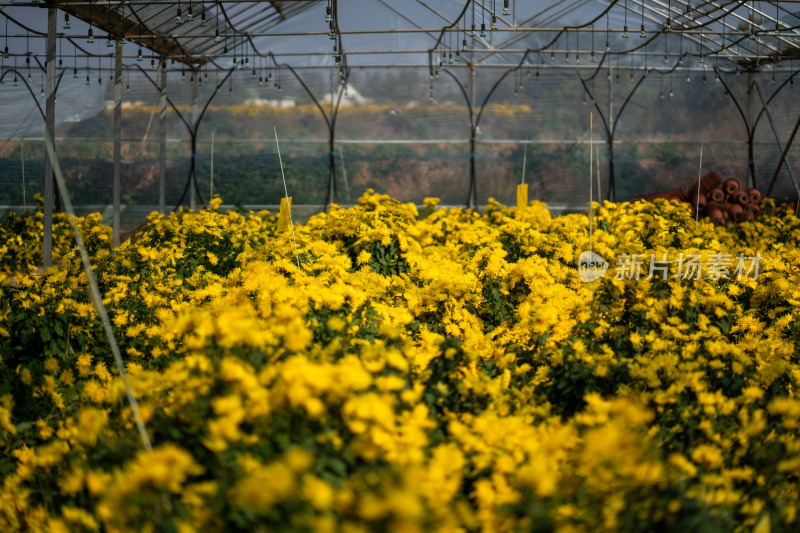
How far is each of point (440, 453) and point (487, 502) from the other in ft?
0.59

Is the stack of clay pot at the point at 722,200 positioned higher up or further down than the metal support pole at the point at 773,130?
further down

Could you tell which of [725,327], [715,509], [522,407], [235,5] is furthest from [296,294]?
[235,5]

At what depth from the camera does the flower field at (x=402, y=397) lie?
159cm

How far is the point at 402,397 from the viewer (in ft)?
6.77

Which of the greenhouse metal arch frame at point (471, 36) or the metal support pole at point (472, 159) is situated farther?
the metal support pole at point (472, 159)

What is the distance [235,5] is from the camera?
10.8 meters

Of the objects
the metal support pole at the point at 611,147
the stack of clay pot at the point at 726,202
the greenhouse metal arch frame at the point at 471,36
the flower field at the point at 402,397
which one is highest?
the greenhouse metal arch frame at the point at 471,36

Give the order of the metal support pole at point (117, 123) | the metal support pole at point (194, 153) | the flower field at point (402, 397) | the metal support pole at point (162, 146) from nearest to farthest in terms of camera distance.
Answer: the flower field at point (402, 397) → the metal support pole at point (117, 123) → the metal support pole at point (162, 146) → the metal support pole at point (194, 153)

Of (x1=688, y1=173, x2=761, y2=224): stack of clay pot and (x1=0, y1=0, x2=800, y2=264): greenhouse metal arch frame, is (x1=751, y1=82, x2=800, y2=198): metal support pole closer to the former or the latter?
(x1=0, y1=0, x2=800, y2=264): greenhouse metal arch frame

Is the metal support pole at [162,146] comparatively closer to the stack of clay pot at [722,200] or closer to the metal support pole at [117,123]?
the metal support pole at [117,123]

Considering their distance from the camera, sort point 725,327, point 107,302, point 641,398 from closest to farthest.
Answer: point 641,398 → point 725,327 → point 107,302

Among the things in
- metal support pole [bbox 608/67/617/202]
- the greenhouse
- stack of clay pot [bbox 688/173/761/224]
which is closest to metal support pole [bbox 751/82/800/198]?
the greenhouse

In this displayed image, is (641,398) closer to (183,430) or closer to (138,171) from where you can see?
(183,430)

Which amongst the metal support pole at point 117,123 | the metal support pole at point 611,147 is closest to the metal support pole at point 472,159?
the metal support pole at point 611,147
